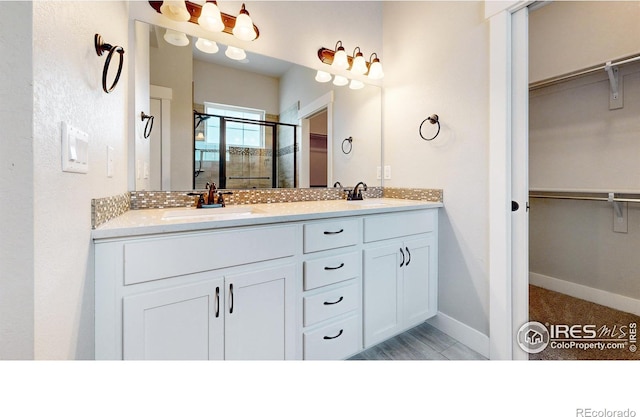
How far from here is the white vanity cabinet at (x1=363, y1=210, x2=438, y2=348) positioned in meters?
1.50

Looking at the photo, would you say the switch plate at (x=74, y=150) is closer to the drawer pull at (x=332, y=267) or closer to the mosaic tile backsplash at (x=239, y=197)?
the mosaic tile backsplash at (x=239, y=197)

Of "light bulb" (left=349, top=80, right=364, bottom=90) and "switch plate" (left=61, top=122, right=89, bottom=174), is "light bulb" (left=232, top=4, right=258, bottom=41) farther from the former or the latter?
"switch plate" (left=61, top=122, right=89, bottom=174)

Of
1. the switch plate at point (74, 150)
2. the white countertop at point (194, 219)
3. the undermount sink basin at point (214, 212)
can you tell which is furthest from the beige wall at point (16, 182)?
the undermount sink basin at point (214, 212)

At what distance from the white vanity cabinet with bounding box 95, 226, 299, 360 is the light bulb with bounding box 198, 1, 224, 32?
4.02 feet

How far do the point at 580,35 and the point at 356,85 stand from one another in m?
1.94

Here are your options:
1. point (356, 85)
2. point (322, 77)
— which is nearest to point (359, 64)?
point (356, 85)

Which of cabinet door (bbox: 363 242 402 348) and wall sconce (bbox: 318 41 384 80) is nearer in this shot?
cabinet door (bbox: 363 242 402 348)

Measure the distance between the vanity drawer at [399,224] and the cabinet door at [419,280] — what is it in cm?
8

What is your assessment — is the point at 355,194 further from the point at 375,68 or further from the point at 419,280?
the point at 375,68

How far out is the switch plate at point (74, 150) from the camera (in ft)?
2.05

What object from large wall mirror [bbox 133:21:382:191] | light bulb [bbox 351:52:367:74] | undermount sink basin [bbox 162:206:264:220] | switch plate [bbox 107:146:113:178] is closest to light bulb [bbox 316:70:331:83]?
large wall mirror [bbox 133:21:382:191]

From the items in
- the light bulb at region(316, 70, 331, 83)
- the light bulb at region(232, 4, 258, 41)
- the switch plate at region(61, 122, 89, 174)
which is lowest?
the switch plate at region(61, 122, 89, 174)
